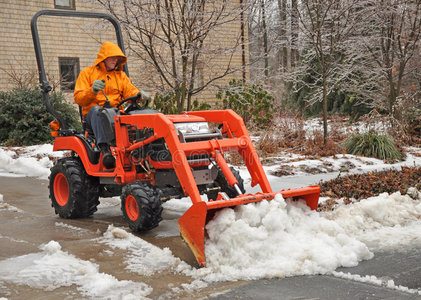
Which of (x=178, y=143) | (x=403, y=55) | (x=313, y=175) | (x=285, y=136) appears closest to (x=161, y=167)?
(x=178, y=143)

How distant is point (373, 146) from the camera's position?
10305 mm

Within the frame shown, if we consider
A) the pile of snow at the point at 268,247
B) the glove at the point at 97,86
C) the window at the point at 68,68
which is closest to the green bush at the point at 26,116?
the window at the point at 68,68

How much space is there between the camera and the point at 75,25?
55.7 feet

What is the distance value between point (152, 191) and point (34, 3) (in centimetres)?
1354

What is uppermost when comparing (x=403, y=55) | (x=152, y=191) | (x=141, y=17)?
(x=141, y=17)

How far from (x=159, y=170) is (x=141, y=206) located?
66cm

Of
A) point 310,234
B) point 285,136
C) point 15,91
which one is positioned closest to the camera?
point 310,234

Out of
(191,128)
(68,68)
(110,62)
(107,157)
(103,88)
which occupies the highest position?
(68,68)

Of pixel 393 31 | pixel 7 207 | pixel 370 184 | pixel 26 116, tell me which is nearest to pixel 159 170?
pixel 7 207

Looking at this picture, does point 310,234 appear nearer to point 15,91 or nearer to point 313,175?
point 313,175

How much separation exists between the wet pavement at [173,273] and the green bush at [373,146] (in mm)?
5695

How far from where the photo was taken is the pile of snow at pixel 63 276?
3.60 metres

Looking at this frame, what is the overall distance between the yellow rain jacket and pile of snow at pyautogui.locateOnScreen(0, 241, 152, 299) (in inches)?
79.9

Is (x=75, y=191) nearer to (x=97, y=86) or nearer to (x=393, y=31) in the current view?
(x=97, y=86)
